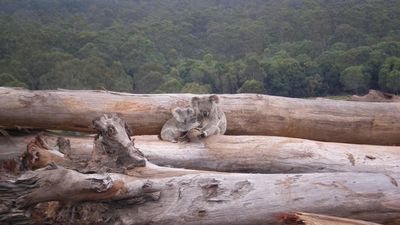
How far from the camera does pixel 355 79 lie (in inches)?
676

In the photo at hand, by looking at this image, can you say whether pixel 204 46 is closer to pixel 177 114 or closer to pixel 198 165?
pixel 177 114

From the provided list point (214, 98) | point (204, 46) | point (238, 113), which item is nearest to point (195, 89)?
point (238, 113)

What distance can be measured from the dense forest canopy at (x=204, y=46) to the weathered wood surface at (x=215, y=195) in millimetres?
12903

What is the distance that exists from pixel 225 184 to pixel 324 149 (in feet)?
3.51

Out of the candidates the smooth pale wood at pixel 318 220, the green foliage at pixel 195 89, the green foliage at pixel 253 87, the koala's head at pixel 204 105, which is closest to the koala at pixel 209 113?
the koala's head at pixel 204 105

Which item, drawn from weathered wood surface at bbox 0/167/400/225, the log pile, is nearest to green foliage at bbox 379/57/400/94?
the log pile

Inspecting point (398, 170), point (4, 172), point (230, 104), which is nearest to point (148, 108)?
point (230, 104)

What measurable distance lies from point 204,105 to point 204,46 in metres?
30.3

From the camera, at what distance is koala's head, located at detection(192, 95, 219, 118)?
368 centimetres

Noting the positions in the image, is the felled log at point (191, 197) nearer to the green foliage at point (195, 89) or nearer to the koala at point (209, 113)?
the koala at point (209, 113)

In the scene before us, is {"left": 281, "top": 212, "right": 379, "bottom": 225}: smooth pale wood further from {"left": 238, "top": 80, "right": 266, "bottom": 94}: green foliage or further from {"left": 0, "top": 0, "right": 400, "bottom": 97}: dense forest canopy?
{"left": 238, "top": 80, "right": 266, "bottom": 94}: green foliage

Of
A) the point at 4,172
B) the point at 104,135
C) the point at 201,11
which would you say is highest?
the point at 201,11

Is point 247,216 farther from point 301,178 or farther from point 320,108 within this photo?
point 320,108

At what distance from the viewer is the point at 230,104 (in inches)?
156
